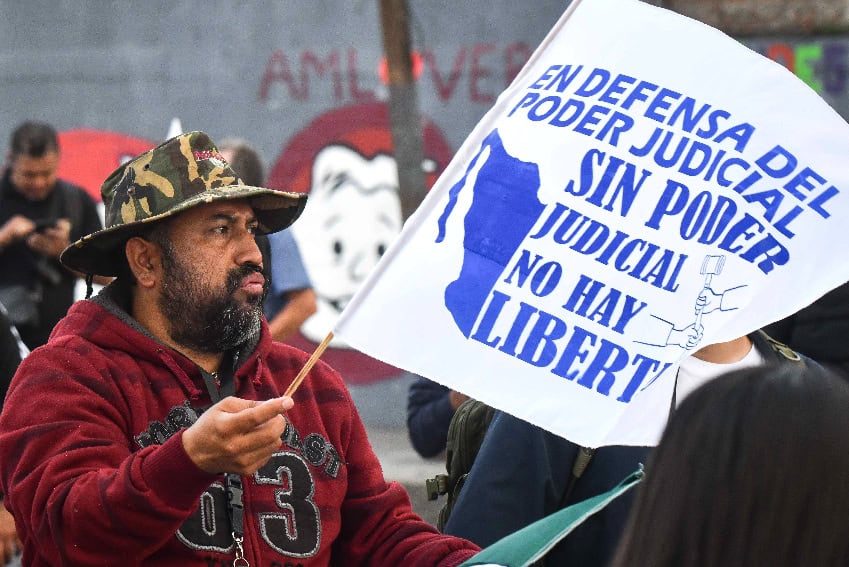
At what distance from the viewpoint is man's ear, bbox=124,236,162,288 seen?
333 cm

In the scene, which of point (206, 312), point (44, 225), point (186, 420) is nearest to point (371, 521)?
point (186, 420)

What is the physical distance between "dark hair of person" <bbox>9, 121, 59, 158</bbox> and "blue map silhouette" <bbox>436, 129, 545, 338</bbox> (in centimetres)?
419

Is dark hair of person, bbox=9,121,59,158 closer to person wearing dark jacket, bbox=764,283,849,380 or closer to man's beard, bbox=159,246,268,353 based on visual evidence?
man's beard, bbox=159,246,268,353

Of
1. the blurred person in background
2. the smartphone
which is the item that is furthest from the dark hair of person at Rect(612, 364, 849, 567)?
the smartphone

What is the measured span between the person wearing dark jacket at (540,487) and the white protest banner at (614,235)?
29cm

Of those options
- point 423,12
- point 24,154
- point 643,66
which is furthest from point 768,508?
point 423,12

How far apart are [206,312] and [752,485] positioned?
1.72 metres

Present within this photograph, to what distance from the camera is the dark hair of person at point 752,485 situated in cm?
177

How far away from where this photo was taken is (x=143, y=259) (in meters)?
3.34

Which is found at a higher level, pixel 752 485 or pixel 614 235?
pixel 752 485

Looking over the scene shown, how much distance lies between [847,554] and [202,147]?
2.03 meters

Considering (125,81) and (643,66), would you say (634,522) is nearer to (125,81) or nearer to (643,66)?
(643,66)

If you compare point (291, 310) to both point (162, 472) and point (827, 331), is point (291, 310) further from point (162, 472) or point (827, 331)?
point (162, 472)

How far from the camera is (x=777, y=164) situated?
2975 mm
